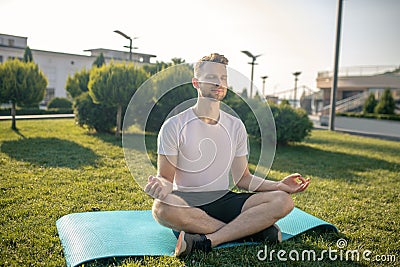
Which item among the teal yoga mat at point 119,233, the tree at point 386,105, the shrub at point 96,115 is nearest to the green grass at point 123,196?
the teal yoga mat at point 119,233

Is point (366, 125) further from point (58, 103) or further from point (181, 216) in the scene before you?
point (181, 216)

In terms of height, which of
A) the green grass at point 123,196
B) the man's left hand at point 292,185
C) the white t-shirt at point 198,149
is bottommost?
the green grass at point 123,196

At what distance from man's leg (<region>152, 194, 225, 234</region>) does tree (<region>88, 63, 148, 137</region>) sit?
5719 millimetres

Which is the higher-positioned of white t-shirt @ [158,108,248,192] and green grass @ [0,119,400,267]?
white t-shirt @ [158,108,248,192]

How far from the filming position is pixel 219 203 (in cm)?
267

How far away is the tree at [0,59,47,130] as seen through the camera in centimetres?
877

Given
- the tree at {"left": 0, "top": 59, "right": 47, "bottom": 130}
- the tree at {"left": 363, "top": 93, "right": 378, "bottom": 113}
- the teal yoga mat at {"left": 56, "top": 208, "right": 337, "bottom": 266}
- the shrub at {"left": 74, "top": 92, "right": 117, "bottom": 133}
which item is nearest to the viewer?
the teal yoga mat at {"left": 56, "top": 208, "right": 337, "bottom": 266}

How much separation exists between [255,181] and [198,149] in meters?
0.62

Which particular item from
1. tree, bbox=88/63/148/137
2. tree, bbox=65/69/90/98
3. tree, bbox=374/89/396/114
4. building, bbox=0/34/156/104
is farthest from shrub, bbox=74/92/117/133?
building, bbox=0/34/156/104

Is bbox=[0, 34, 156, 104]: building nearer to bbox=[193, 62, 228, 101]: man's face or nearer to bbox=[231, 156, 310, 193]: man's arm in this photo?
bbox=[231, 156, 310, 193]: man's arm

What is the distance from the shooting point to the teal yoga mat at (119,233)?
246cm

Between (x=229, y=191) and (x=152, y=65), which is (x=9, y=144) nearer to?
(x=152, y=65)

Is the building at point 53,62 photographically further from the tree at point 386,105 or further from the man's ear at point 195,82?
the man's ear at point 195,82

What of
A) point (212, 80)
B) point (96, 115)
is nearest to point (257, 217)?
point (212, 80)
